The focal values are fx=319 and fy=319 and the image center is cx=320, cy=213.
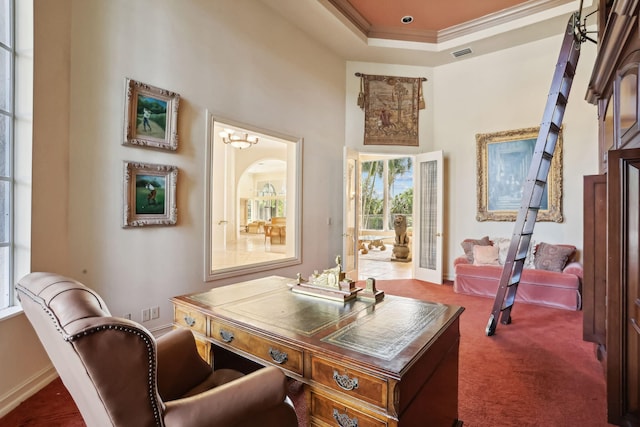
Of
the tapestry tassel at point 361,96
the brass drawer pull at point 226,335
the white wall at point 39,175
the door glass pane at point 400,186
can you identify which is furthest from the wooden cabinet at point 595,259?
the door glass pane at point 400,186

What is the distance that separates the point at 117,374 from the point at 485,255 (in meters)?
5.46

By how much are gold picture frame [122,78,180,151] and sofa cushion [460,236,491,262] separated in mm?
4848

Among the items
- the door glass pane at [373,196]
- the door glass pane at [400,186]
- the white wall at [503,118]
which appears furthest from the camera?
the door glass pane at [373,196]

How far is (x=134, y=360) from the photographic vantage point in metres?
0.91

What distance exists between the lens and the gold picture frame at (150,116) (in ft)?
9.88

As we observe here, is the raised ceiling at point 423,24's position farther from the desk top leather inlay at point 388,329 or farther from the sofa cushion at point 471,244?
the desk top leather inlay at point 388,329

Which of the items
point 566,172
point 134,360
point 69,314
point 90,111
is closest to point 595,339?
point 566,172

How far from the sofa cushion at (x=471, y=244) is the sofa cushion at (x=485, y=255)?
0.17m

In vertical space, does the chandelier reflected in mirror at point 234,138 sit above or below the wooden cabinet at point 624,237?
above

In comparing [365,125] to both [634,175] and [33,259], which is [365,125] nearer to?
[634,175]

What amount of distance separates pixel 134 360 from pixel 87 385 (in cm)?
16

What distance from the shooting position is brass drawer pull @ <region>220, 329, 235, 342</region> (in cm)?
164

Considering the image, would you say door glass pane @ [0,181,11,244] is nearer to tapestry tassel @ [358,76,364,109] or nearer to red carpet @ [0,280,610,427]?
red carpet @ [0,280,610,427]

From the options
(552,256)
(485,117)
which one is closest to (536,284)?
(552,256)
